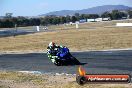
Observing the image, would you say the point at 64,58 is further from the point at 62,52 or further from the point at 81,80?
the point at 81,80

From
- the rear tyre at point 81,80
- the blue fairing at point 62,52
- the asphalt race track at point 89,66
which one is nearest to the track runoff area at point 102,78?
the rear tyre at point 81,80

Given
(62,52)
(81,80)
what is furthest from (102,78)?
(62,52)

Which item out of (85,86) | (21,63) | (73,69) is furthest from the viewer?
(21,63)

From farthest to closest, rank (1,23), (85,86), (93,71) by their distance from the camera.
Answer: (1,23)
(93,71)
(85,86)

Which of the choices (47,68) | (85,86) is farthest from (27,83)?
(47,68)

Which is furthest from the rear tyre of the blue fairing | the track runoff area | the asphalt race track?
the blue fairing

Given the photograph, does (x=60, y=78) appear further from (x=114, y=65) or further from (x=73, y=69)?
(x=114, y=65)

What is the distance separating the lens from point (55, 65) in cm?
2392

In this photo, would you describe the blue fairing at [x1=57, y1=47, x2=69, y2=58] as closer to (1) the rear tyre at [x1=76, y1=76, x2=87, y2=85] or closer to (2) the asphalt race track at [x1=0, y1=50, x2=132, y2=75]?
(2) the asphalt race track at [x1=0, y1=50, x2=132, y2=75]

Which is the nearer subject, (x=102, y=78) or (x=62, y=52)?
(x=102, y=78)

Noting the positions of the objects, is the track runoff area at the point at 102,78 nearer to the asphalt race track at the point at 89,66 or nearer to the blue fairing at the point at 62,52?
the asphalt race track at the point at 89,66

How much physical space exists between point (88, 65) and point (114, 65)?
165cm

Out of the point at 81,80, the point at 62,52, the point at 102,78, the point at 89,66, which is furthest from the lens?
the point at 62,52

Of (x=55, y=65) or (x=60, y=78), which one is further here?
(x=55, y=65)
